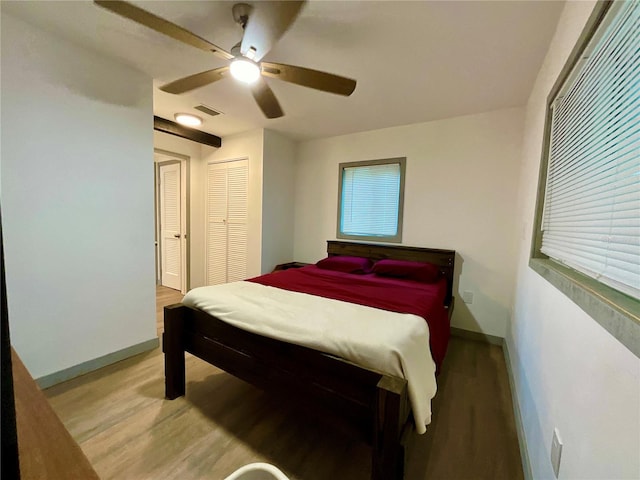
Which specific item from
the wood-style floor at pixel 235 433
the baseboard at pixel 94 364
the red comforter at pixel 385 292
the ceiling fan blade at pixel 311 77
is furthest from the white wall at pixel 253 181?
the ceiling fan blade at pixel 311 77

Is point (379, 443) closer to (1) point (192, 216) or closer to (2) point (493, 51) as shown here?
(2) point (493, 51)

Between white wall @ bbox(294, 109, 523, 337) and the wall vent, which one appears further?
the wall vent

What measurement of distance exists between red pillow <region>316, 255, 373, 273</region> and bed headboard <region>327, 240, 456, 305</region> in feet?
0.52

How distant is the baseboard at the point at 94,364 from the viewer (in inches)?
74.8

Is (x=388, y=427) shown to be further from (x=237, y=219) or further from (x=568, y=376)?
(x=237, y=219)

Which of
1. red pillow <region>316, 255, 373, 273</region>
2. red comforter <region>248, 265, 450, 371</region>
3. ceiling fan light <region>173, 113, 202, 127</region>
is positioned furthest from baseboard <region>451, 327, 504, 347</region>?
ceiling fan light <region>173, 113, 202, 127</region>

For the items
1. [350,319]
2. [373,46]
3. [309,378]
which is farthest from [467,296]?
[373,46]

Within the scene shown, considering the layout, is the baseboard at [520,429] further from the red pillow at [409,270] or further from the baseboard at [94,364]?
the baseboard at [94,364]

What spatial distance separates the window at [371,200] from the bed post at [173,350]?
2.30 meters

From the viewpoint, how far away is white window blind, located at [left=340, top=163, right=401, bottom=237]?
3295 mm

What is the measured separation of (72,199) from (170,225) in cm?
253

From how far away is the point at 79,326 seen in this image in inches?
80.4

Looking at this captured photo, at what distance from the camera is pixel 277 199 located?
12.3 feet

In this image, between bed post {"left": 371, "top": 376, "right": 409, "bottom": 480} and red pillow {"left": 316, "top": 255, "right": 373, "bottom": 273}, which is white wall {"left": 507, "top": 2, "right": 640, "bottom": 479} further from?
red pillow {"left": 316, "top": 255, "right": 373, "bottom": 273}
